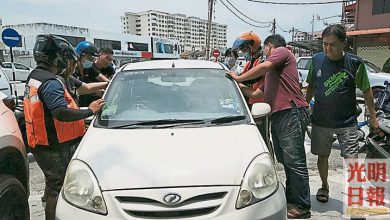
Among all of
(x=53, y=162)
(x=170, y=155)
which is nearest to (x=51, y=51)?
(x=53, y=162)

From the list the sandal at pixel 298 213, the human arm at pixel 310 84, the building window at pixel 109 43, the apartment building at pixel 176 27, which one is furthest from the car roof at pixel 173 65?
the apartment building at pixel 176 27

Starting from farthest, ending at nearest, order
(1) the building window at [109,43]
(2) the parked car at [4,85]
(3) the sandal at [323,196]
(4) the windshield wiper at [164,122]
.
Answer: (1) the building window at [109,43], (2) the parked car at [4,85], (3) the sandal at [323,196], (4) the windshield wiper at [164,122]

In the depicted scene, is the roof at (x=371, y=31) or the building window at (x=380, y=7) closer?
the roof at (x=371, y=31)

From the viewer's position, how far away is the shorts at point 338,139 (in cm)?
332

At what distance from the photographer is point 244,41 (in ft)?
12.8

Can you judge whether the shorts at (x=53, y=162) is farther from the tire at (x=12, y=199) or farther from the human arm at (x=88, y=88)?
the human arm at (x=88, y=88)

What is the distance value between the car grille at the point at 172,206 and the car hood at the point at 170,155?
3.2 inches

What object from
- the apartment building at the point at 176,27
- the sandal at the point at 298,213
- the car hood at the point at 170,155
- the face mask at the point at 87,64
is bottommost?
the sandal at the point at 298,213

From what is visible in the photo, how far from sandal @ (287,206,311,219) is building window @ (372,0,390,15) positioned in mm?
21313

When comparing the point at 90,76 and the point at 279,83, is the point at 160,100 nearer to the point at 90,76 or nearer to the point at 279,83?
the point at 279,83

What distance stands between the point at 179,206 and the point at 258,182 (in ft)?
1.78

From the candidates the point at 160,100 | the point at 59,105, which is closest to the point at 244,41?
the point at 160,100

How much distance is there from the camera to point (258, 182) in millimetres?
→ 2232

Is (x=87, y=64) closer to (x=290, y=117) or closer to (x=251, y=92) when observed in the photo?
(x=251, y=92)
